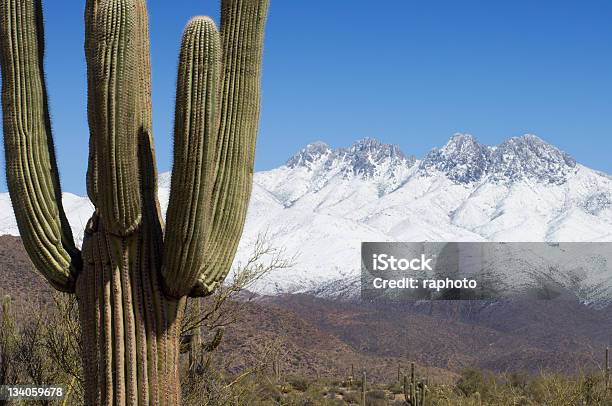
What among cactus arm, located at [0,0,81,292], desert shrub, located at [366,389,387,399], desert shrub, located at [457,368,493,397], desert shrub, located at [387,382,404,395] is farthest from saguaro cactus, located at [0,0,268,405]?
desert shrub, located at [387,382,404,395]

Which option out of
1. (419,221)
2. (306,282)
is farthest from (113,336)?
(419,221)

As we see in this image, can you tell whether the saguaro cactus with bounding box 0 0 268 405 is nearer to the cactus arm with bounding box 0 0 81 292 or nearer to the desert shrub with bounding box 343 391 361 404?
the cactus arm with bounding box 0 0 81 292

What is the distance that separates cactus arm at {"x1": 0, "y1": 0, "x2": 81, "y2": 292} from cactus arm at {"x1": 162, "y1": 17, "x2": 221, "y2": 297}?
3.77 feet

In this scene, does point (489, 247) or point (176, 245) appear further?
point (489, 247)

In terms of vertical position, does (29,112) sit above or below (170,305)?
above

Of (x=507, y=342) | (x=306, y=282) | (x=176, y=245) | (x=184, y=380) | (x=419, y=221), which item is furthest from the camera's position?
(x=419, y=221)

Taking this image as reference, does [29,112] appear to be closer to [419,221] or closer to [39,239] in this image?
[39,239]

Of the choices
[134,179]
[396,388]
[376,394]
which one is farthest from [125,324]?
[396,388]

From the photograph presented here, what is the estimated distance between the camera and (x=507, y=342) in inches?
2776

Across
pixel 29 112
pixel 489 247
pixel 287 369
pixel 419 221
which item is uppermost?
pixel 419 221

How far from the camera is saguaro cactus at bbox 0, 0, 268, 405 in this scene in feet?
27.0

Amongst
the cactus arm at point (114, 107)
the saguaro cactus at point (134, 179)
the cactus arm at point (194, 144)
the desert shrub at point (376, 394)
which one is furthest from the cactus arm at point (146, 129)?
the desert shrub at point (376, 394)

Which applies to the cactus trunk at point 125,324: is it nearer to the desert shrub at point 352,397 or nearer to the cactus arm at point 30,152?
the cactus arm at point 30,152

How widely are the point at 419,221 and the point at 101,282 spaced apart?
178 metres
